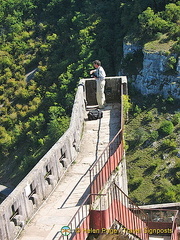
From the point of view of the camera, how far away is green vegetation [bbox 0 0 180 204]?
65500 millimetres

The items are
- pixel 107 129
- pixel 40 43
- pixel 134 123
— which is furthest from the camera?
pixel 40 43

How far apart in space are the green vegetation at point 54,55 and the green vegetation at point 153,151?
0.79 ft

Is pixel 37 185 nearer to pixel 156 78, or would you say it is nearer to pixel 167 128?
pixel 167 128

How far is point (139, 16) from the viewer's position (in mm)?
66438

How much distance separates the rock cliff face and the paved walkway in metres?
46.1

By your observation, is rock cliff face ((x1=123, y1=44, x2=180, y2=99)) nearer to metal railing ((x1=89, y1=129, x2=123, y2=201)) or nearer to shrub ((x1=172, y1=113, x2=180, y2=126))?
shrub ((x1=172, y1=113, x2=180, y2=126))

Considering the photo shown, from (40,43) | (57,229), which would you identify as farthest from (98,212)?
(40,43)

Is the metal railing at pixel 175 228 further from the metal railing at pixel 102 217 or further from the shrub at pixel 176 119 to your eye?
the shrub at pixel 176 119

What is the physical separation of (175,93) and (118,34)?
46.7ft

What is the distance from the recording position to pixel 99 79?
18516 millimetres

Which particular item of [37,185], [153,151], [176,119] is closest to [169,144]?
[153,151]

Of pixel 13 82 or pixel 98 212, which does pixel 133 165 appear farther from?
pixel 98 212

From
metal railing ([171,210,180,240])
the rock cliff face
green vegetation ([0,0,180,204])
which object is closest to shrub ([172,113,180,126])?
green vegetation ([0,0,180,204])

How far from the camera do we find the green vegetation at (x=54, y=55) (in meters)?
65.5
